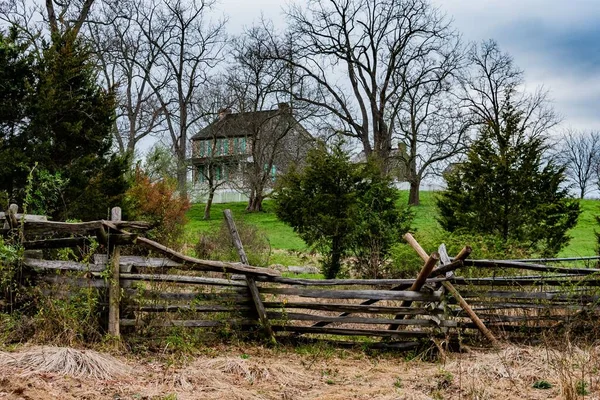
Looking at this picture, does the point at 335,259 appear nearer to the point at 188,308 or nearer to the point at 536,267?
the point at 536,267

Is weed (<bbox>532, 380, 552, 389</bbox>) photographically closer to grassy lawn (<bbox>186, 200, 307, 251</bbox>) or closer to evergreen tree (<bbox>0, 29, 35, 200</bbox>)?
grassy lawn (<bbox>186, 200, 307, 251</bbox>)

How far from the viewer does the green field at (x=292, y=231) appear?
1803cm

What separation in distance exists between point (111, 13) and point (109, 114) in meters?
11.0

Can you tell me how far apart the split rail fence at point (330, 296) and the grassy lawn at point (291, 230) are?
5.40 meters

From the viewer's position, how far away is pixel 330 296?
6723mm

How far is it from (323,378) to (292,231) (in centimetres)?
1546

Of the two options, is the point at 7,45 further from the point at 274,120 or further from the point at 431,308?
the point at 274,120

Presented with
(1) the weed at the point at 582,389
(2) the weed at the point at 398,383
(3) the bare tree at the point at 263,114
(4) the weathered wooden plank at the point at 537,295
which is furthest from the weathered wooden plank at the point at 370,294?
(3) the bare tree at the point at 263,114

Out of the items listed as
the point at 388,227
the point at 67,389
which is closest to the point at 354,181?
the point at 388,227

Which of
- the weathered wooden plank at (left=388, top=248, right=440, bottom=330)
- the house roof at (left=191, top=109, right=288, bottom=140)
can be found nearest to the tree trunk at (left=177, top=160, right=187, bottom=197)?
the house roof at (left=191, top=109, right=288, bottom=140)

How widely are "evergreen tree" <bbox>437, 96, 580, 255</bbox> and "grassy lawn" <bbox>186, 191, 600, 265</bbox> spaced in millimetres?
1110

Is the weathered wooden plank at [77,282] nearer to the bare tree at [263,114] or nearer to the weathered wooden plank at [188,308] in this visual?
the weathered wooden plank at [188,308]

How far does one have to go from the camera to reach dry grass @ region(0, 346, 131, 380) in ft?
15.1

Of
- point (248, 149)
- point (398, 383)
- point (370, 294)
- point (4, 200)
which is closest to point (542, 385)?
point (398, 383)
